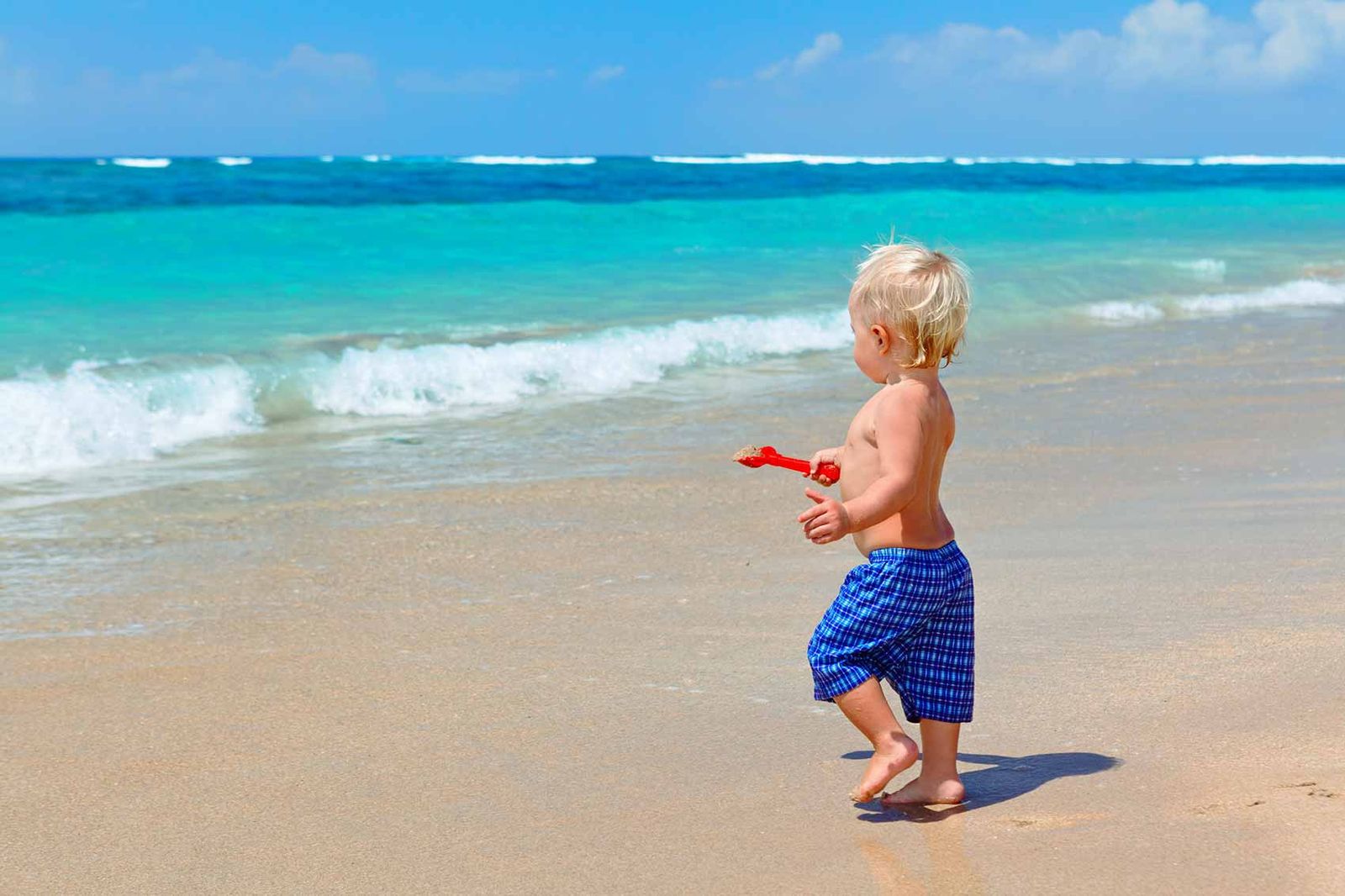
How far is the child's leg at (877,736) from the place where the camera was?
251 cm

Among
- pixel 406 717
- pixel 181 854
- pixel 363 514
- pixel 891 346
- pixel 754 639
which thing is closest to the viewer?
pixel 181 854

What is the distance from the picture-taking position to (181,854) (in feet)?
7.95

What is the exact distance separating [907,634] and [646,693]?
0.83 meters

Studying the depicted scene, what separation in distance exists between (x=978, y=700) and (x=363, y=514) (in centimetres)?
282

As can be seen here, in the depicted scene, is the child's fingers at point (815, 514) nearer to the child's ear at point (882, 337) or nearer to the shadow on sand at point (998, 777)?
the child's ear at point (882, 337)

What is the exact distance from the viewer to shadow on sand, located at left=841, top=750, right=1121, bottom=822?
2545 mm

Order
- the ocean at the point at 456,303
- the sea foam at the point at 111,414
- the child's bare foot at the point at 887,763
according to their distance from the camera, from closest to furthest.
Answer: the child's bare foot at the point at 887,763
the sea foam at the point at 111,414
the ocean at the point at 456,303

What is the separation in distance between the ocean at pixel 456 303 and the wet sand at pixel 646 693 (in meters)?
1.10

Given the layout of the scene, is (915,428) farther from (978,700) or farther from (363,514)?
(363,514)

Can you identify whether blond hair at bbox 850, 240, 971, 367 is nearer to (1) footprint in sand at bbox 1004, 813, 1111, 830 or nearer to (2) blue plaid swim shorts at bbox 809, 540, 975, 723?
(2) blue plaid swim shorts at bbox 809, 540, 975, 723

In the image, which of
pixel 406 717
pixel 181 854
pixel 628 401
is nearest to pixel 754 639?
pixel 406 717

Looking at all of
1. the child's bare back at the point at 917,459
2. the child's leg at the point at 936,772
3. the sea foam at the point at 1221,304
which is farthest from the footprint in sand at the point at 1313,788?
the sea foam at the point at 1221,304

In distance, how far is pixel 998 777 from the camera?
8.84 ft

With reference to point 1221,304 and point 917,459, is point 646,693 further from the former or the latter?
point 1221,304
